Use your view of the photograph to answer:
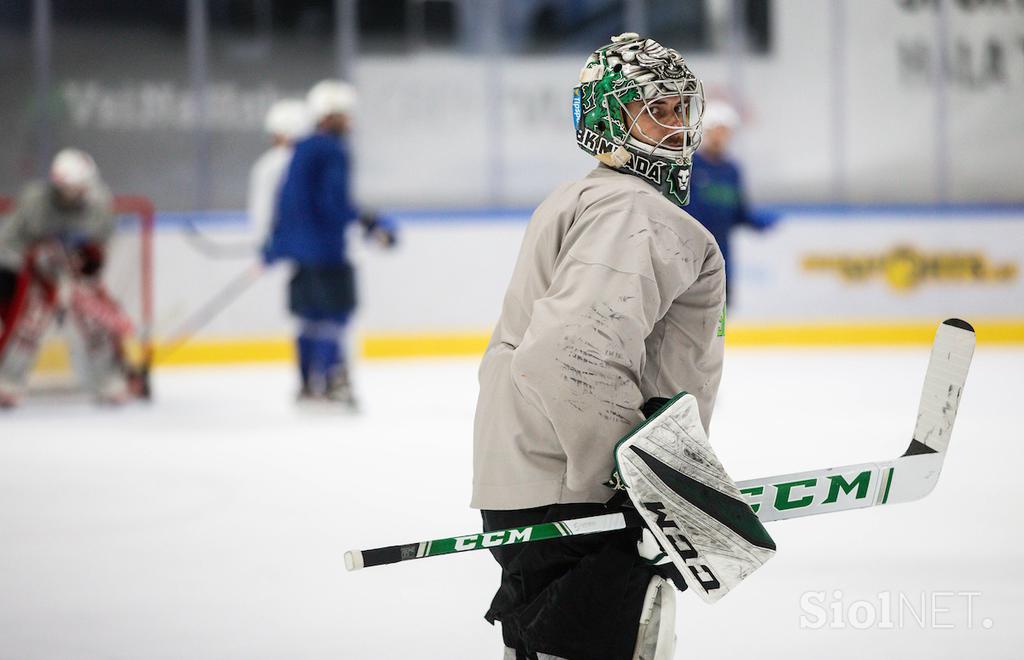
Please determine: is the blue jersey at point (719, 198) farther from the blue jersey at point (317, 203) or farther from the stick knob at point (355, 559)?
the stick knob at point (355, 559)

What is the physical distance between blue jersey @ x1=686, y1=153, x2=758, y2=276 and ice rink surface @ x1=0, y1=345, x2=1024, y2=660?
30.6 inches

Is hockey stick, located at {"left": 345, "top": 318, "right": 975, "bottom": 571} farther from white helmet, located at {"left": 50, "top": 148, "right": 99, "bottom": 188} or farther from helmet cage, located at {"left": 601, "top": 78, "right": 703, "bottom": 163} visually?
white helmet, located at {"left": 50, "top": 148, "right": 99, "bottom": 188}

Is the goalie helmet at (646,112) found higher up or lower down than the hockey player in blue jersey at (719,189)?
higher up

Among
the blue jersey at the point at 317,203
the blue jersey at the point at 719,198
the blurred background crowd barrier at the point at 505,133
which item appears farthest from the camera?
the blurred background crowd barrier at the point at 505,133

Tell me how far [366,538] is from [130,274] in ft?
12.3

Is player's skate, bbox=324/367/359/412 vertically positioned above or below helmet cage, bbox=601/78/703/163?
below

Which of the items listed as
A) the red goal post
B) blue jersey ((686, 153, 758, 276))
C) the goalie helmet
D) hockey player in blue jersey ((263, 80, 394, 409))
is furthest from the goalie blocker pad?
the red goal post

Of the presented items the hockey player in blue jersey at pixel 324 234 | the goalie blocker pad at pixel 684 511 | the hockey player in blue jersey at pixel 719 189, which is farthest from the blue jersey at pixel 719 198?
the goalie blocker pad at pixel 684 511

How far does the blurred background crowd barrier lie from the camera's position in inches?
322

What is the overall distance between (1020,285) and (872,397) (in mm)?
2923

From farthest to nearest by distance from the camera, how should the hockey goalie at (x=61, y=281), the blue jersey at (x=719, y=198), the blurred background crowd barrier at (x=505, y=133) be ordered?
1. the blurred background crowd barrier at (x=505, y=133)
2. the hockey goalie at (x=61, y=281)
3. the blue jersey at (x=719, y=198)

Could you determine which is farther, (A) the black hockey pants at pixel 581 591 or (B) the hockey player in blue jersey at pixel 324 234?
(B) the hockey player in blue jersey at pixel 324 234

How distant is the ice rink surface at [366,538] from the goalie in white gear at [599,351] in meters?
0.73

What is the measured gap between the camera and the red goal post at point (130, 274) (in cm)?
620
